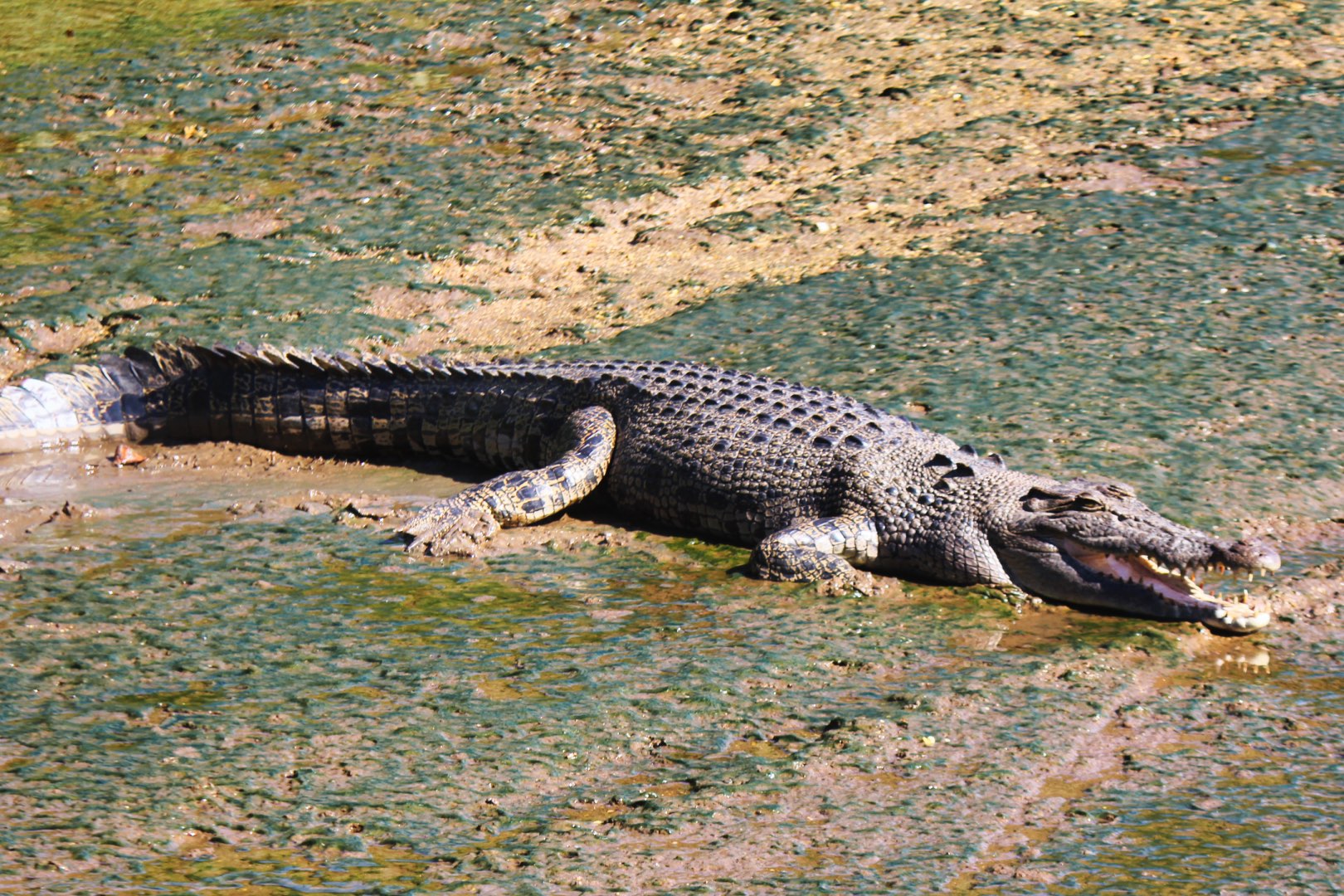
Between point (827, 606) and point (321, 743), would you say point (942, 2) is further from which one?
point (321, 743)

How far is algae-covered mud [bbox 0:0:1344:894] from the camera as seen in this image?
12.6 ft

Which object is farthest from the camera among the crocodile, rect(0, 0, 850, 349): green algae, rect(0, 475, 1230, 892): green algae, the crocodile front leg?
rect(0, 0, 850, 349): green algae

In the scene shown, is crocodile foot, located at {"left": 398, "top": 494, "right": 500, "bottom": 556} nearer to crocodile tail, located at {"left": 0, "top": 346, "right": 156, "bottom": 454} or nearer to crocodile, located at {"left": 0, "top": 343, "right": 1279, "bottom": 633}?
crocodile, located at {"left": 0, "top": 343, "right": 1279, "bottom": 633}

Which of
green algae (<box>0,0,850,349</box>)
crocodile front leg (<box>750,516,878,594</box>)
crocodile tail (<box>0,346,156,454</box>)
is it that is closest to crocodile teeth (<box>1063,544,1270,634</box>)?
crocodile front leg (<box>750,516,878,594</box>)

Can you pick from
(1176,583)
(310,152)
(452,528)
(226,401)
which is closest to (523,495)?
(452,528)

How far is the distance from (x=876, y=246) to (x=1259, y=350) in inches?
96.0

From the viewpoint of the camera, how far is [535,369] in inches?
266

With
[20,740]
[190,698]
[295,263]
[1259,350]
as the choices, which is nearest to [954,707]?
[190,698]

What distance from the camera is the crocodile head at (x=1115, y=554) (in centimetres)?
497

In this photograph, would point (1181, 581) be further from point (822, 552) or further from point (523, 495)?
point (523, 495)

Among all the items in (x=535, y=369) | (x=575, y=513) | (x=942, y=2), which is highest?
(x=942, y=2)

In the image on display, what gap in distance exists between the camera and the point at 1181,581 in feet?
16.8

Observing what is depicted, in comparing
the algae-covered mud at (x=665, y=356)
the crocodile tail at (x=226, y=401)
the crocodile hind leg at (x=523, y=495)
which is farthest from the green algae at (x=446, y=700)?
the crocodile tail at (x=226, y=401)

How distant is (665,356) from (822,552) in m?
2.29
